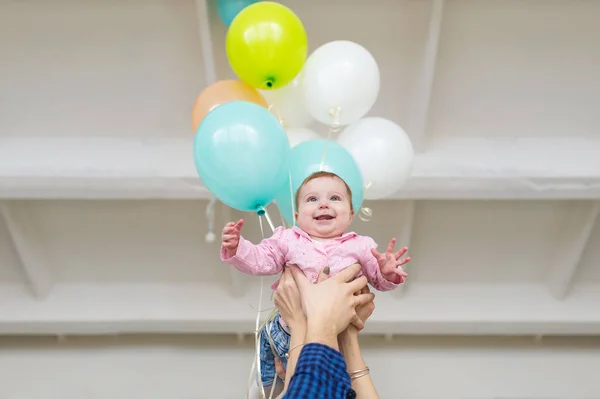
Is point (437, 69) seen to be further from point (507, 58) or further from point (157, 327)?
point (157, 327)

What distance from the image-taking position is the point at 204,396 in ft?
10.8

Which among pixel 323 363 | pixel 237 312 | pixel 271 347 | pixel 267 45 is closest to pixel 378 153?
pixel 267 45

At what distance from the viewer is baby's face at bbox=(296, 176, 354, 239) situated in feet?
5.11

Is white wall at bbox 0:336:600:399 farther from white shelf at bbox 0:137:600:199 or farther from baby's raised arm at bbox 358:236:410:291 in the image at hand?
baby's raised arm at bbox 358:236:410:291

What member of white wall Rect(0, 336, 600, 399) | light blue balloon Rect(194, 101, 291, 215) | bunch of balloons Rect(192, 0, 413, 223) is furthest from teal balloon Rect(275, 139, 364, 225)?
white wall Rect(0, 336, 600, 399)

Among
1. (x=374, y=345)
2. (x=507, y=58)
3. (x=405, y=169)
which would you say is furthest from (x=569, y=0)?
(x=374, y=345)

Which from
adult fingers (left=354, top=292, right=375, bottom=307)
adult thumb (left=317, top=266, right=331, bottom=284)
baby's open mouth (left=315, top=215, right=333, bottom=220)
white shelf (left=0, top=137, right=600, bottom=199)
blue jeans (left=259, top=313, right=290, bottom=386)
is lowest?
blue jeans (left=259, top=313, right=290, bottom=386)

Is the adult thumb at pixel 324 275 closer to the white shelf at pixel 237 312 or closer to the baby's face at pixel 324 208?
the baby's face at pixel 324 208

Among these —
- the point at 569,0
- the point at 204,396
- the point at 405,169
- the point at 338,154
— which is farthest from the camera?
the point at 204,396

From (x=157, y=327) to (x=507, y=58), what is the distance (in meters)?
2.67

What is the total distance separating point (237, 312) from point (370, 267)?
1.98 m

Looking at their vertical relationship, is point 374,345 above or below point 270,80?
below

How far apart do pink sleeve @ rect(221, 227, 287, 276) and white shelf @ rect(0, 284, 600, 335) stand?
74.1 inches

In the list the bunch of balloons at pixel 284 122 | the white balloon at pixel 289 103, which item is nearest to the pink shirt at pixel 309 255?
the bunch of balloons at pixel 284 122
